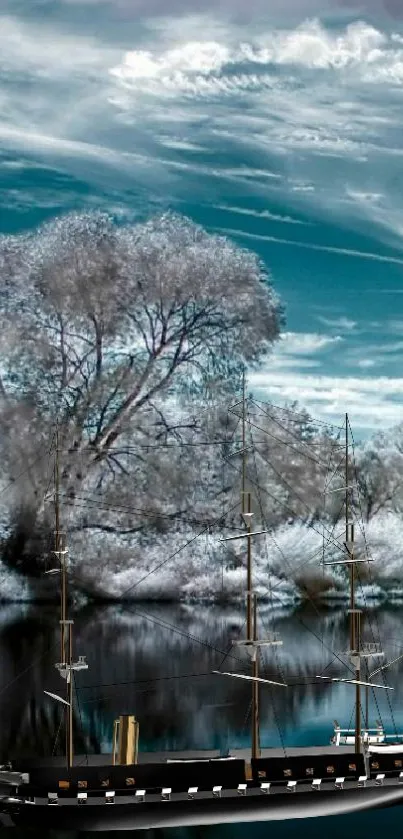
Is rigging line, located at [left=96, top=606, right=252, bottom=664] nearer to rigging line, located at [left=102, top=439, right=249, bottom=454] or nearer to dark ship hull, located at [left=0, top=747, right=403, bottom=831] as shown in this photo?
rigging line, located at [left=102, top=439, right=249, bottom=454]

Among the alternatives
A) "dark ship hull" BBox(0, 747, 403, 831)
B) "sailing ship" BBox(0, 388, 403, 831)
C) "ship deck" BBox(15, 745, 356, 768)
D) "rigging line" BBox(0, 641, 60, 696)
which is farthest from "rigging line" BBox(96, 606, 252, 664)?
"dark ship hull" BBox(0, 747, 403, 831)

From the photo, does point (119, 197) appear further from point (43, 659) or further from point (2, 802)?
point (2, 802)

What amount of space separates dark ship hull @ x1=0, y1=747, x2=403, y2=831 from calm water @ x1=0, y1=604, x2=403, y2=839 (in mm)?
709

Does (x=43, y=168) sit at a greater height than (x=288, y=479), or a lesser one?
greater

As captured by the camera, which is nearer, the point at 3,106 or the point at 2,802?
the point at 2,802

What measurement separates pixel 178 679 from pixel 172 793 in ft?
24.2

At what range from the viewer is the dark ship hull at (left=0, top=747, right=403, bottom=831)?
1076cm

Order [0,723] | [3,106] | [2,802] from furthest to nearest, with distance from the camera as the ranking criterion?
1. [3,106]
2. [0,723]
3. [2,802]

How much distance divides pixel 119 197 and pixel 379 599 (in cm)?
689

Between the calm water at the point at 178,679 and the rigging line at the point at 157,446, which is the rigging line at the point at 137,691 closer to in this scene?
the calm water at the point at 178,679

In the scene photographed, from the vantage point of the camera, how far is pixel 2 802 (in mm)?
10836

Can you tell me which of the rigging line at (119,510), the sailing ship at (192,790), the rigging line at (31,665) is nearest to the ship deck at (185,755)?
the sailing ship at (192,790)

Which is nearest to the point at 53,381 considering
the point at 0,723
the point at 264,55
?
the point at 264,55

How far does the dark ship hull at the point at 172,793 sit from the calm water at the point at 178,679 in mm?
709
